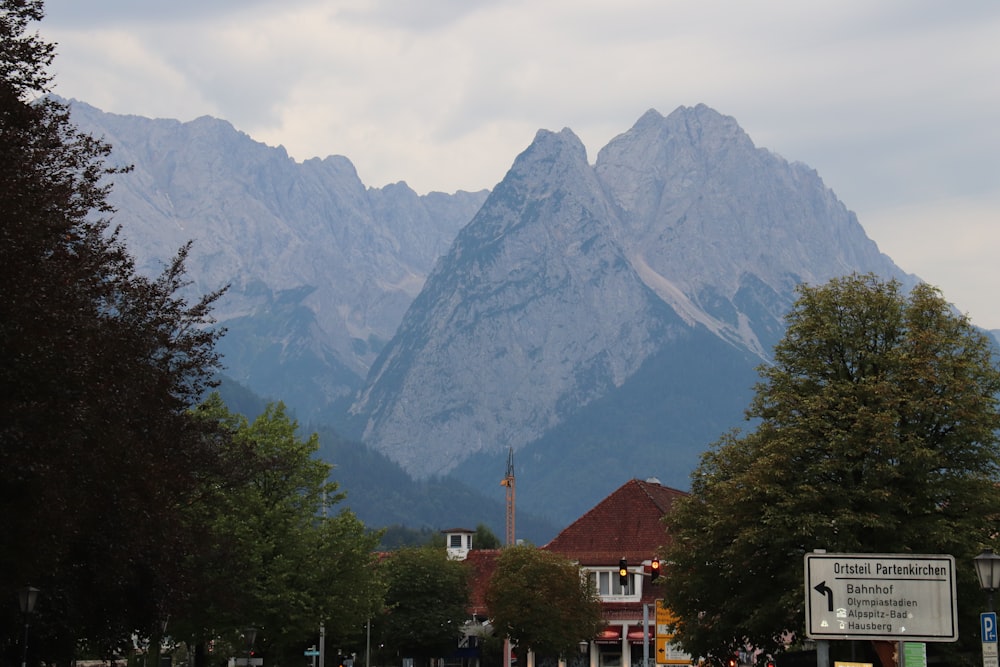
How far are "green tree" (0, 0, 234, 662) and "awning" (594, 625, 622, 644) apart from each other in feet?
212

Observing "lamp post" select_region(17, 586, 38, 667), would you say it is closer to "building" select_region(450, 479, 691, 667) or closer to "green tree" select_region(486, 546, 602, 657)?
"green tree" select_region(486, 546, 602, 657)

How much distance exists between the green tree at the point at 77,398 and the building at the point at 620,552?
62234 millimetres

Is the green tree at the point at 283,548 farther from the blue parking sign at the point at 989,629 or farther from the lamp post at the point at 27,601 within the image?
the blue parking sign at the point at 989,629

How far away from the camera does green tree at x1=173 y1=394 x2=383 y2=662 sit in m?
54.8

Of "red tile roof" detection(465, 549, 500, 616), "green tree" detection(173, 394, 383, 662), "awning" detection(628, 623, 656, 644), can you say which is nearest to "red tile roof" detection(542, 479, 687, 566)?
"awning" detection(628, 623, 656, 644)

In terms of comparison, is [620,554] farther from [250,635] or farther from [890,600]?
[890,600]

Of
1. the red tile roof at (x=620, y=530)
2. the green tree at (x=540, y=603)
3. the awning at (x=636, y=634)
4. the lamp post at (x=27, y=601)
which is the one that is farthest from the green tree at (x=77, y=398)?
the awning at (x=636, y=634)

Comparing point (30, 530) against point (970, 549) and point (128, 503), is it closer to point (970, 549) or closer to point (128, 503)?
point (128, 503)

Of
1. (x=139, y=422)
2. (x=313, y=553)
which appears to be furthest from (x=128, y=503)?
(x=313, y=553)

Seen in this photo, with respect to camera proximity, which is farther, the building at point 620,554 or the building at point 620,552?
the building at point 620,552

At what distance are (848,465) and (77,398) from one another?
1162 inches

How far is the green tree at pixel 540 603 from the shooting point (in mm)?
87375

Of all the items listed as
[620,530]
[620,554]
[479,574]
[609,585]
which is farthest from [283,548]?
[479,574]

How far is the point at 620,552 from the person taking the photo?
336ft
